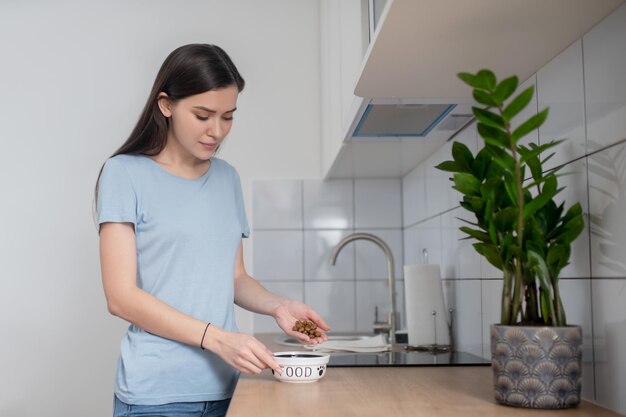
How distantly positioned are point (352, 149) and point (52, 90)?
150 cm

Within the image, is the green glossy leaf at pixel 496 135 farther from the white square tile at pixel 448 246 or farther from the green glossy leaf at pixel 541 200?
the white square tile at pixel 448 246

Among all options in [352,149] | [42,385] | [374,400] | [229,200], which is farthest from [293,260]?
[374,400]

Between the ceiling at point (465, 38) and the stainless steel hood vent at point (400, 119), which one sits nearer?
the ceiling at point (465, 38)

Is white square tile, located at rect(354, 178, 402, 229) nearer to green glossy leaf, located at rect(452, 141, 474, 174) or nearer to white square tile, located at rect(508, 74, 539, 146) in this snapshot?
white square tile, located at rect(508, 74, 539, 146)

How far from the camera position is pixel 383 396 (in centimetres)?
118

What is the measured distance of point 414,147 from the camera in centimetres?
217

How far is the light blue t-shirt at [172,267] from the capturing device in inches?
56.5

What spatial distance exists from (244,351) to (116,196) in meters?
0.41

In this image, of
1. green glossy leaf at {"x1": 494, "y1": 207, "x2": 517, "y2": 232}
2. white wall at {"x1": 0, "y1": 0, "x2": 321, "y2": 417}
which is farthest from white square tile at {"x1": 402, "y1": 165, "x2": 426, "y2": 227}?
green glossy leaf at {"x1": 494, "y1": 207, "x2": 517, "y2": 232}

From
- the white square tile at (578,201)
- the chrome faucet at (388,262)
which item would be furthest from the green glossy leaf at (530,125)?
the chrome faucet at (388,262)

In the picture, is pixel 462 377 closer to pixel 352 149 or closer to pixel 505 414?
pixel 505 414

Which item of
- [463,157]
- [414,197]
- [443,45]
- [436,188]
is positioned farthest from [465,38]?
[414,197]

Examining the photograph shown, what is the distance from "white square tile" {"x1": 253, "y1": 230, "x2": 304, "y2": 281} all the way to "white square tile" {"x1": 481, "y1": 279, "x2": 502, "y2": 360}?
1.29 m

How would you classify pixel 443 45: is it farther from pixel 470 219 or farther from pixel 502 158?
pixel 470 219
